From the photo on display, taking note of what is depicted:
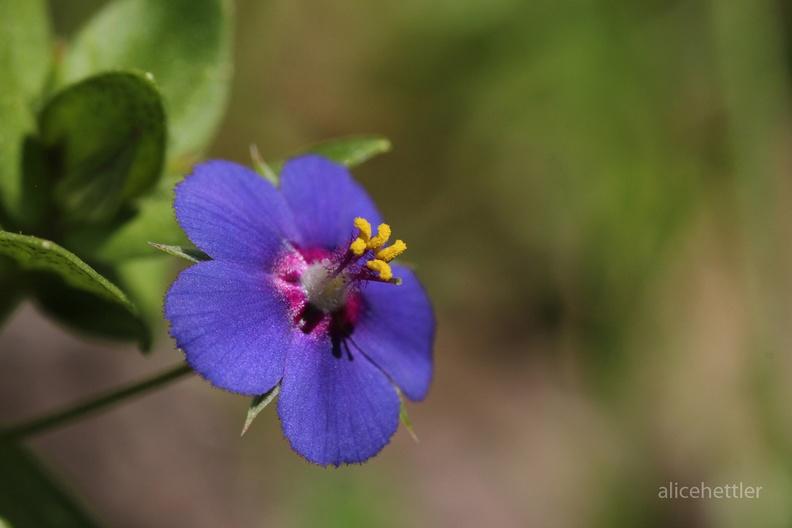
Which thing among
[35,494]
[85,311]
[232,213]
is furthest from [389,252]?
[35,494]

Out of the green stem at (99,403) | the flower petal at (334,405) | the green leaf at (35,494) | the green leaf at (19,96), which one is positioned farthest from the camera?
the green leaf at (35,494)

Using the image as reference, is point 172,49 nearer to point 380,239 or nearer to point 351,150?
point 351,150

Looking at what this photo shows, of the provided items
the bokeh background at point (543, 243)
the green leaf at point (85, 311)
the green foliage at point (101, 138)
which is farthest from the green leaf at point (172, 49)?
the bokeh background at point (543, 243)

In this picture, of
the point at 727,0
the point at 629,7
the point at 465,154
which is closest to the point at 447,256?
the point at 465,154

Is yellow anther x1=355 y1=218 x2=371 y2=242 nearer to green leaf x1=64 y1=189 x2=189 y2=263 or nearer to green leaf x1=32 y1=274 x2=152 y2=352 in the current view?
green leaf x1=64 y1=189 x2=189 y2=263

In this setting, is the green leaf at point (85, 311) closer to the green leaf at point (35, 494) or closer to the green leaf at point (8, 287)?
the green leaf at point (8, 287)

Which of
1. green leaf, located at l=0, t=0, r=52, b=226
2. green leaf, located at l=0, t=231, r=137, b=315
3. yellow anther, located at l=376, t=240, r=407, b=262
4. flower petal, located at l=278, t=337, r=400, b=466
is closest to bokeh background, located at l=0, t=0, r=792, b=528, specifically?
green leaf, located at l=0, t=0, r=52, b=226

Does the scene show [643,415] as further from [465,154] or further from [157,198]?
[157,198]
